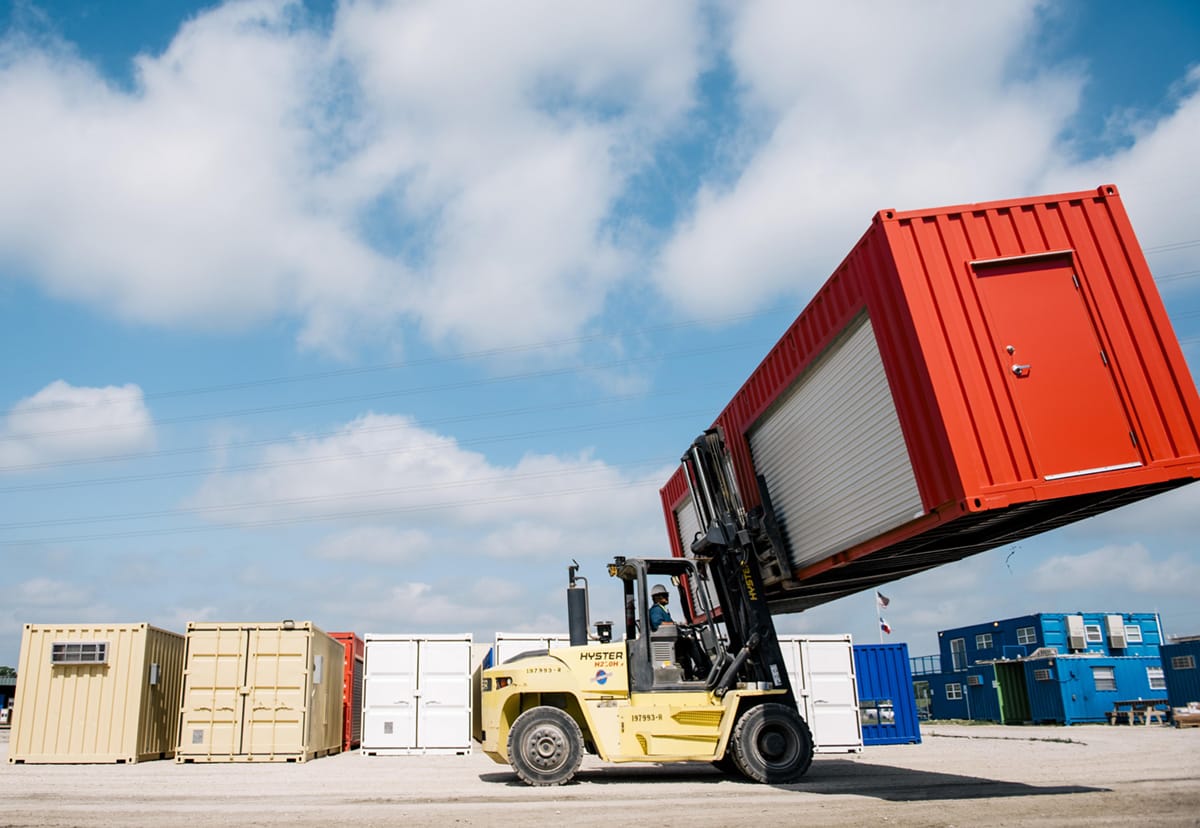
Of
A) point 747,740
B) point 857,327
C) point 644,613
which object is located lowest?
point 747,740

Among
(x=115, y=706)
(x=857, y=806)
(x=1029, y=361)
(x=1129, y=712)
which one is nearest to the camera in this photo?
(x=1029, y=361)

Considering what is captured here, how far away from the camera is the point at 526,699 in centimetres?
1224

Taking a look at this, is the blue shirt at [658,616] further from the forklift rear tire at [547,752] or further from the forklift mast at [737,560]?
the forklift rear tire at [547,752]

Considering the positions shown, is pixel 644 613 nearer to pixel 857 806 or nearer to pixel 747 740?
pixel 747 740

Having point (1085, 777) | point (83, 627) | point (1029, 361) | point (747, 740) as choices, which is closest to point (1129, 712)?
point (1085, 777)

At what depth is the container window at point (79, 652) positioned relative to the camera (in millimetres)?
17219

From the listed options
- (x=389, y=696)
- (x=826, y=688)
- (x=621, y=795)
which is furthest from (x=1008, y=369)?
(x=389, y=696)

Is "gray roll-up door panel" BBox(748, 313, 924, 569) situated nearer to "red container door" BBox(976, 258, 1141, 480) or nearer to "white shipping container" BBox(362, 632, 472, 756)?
"red container door" BBox(976, 258, 1141, 480)

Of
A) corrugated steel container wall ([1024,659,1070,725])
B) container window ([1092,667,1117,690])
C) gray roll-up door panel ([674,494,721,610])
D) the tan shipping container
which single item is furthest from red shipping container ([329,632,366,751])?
container window ([1092,667,1117,690])

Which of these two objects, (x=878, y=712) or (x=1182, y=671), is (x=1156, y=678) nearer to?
(x=1182, y=671)

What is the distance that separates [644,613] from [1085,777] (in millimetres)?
6260

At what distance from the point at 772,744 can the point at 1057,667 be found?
29.5m

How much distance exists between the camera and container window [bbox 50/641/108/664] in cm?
1722

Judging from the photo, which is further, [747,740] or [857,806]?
[747,740]
